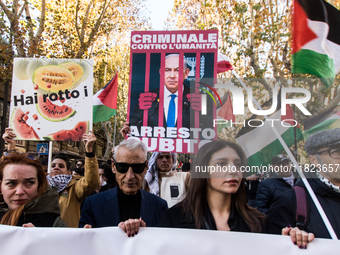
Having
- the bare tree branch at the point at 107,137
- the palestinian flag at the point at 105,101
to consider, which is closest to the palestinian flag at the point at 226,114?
the palestinian flag at the point at 105,101

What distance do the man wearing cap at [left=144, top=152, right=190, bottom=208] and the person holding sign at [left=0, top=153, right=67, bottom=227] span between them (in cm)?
182

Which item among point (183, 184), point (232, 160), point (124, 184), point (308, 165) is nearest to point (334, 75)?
point (308, 165)

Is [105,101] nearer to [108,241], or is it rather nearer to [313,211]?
[108,241]

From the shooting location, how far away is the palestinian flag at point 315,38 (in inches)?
99.5

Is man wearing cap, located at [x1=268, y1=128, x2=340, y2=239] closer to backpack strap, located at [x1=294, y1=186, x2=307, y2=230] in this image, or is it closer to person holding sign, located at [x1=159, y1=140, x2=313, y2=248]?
backpack strap, located at [x1=294, y1=186, x2=307, y2=230]

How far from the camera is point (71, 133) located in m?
4.91

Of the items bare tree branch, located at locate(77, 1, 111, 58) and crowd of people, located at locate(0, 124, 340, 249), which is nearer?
crowd of people, located at locate(0, 124, 340, 249)

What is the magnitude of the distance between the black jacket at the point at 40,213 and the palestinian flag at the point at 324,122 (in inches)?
61.5

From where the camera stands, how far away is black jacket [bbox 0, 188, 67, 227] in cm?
218

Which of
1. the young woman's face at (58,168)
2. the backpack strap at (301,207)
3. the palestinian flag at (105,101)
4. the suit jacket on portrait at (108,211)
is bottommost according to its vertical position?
the suit jacket on portrait at (108,211)

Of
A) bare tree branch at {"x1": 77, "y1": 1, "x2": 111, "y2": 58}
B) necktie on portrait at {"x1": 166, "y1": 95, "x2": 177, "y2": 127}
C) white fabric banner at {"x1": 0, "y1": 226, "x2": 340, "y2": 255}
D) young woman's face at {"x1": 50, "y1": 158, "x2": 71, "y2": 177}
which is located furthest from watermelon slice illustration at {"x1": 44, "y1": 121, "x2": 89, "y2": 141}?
bare tree branch at {"x1": 77, "y1": 1, "x2": 111, "y2": 58}

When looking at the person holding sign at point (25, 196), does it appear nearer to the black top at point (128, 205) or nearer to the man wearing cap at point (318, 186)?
the black top at point (128, 205)

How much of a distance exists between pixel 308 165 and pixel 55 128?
372 cm

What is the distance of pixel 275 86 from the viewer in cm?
219
